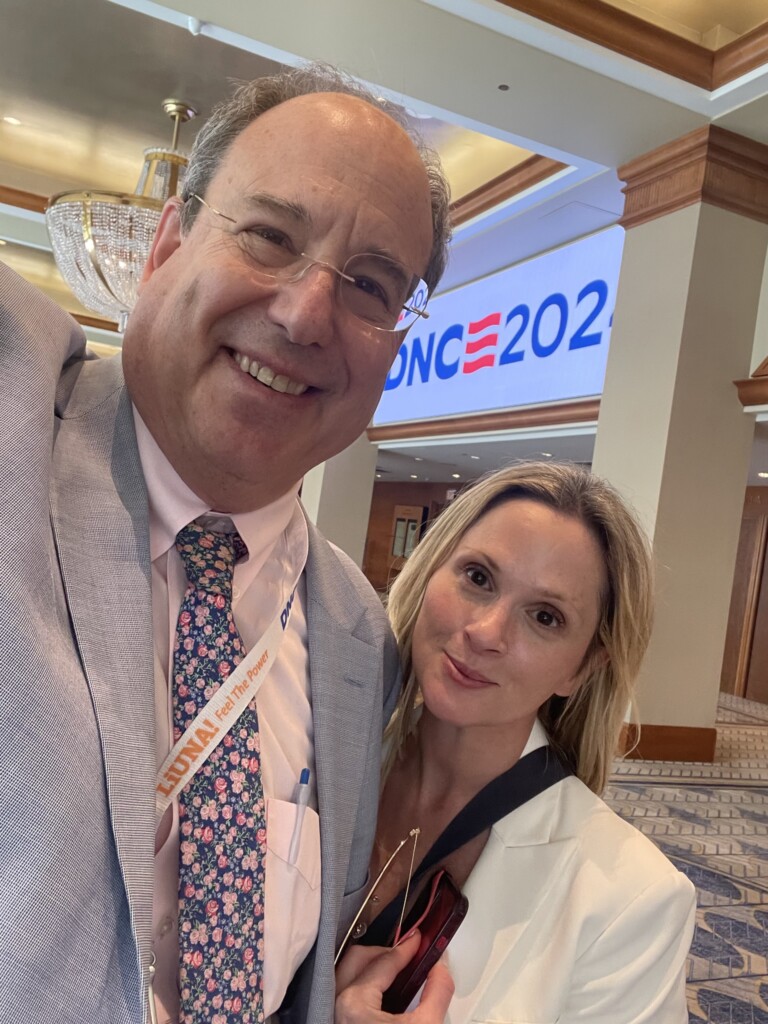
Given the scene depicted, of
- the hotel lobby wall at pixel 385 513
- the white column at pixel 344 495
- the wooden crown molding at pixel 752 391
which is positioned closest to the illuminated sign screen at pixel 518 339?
the white column at pixel 344 495

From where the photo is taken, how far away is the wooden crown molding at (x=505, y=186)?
664cm

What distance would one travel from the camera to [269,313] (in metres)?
1.04

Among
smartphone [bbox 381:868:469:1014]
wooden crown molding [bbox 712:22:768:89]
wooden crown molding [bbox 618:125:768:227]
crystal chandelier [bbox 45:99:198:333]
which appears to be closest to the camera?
smartphone [bbox 381:868:469:1014]

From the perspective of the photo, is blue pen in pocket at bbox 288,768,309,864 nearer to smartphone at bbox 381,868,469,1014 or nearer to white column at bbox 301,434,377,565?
smartphone at bbox 381,868,469,1014

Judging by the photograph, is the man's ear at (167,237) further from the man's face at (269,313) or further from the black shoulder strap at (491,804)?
the black shoulder strap at (491,804)

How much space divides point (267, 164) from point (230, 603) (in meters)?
0.56

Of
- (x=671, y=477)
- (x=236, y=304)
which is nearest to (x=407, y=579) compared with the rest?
(x=236, y=304)

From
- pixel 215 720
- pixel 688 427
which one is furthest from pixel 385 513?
pixel 215 720

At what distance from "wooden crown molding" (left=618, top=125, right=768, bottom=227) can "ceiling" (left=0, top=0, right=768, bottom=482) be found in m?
0.09

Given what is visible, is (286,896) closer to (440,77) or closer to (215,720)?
(215,720)

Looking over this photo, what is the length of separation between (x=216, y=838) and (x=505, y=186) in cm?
709

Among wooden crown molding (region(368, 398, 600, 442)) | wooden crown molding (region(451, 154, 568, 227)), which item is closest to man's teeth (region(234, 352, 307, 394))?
wooden crown molding (region(451, 154, 568, 227))

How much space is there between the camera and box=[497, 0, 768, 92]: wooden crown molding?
452 centimetres

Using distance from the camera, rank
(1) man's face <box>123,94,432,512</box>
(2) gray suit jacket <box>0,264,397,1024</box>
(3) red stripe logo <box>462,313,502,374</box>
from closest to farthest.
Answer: (2) gray suit jacket <box>0,264,397,1024</box>
(1) man's face <box>123,94,432,512</box>
(3) red stripe logo <box>462,313,502,374</box>
